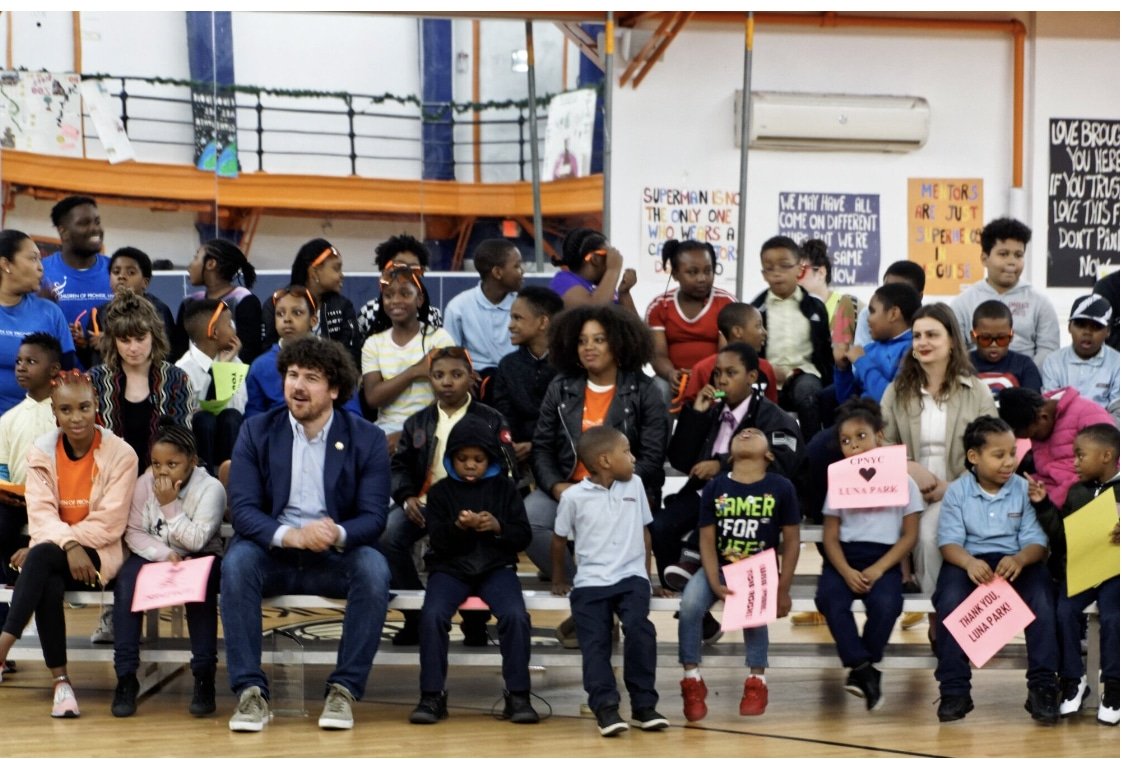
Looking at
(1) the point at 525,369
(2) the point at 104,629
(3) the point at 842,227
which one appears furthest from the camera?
(3) the point at 842,227

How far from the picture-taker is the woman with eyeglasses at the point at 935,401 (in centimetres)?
536

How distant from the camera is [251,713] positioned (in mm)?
4730

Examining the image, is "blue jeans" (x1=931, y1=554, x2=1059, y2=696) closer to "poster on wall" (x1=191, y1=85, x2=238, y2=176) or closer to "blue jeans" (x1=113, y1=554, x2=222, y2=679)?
"blue jeans" (x1=113, y1=554, x2=222, y2=679)

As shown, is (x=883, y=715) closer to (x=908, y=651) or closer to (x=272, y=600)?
(x=908, y=651)

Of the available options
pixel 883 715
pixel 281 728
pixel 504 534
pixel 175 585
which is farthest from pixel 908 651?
pixel 175 585

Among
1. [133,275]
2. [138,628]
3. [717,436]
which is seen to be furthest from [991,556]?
[133,275]

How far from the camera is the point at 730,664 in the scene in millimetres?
5184

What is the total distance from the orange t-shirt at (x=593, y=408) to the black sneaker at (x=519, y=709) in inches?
33.6

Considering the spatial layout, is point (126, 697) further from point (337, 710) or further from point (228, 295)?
point (228, 295)

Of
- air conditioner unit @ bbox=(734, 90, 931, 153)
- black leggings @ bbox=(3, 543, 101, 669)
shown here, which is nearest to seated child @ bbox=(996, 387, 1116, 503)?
black leggings @ bbox=(3, 543, 101, 669)

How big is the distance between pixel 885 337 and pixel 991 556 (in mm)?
1188

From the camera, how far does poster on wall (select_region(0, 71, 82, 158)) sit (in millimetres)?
8352

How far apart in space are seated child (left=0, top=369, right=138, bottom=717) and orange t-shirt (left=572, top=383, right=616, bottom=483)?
1.52 meters

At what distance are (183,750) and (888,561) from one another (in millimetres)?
2293
